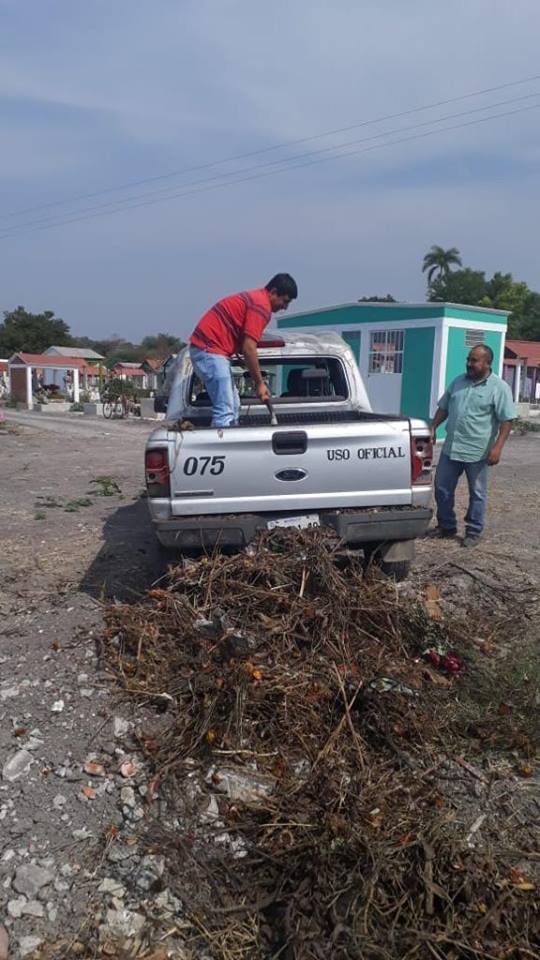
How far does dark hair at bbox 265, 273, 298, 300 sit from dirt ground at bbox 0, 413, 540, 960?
6.97ft

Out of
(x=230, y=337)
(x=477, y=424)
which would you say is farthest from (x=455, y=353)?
(x=230, y=337)

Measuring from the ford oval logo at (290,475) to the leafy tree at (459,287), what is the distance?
Answer: 5768 cm

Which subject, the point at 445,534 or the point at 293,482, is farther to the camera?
the point at 445,534

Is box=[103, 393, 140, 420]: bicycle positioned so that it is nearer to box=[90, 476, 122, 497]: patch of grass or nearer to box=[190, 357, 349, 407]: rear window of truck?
box=[90, 476, 122, 497]: patch of grass

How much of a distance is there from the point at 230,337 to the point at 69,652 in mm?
2563

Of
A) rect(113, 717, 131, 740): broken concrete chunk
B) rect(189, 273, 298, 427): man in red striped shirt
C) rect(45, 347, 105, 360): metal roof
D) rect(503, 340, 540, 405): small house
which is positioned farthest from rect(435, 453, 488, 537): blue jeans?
rect(45, 347, 105, 360): metal roof

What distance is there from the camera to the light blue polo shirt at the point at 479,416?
655 centimetres

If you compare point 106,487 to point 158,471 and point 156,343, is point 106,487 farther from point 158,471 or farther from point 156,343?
point 156,343

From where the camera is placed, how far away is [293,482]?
4688 mm

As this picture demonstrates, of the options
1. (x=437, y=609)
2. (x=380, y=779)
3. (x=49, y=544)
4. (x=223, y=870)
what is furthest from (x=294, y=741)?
(x=49, y=544)

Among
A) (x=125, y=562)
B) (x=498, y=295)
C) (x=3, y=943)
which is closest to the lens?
(x=3, y=943)

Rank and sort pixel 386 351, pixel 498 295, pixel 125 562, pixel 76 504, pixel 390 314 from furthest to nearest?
1. pixel 498 295
2. pixel 386 351
3. pixel 390 314
4. pixel 76 504
5. pixel 125 562

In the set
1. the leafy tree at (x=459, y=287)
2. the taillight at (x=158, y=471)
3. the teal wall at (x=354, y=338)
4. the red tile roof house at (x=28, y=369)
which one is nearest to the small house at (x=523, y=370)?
the leafy tree at (x=459, y=287)

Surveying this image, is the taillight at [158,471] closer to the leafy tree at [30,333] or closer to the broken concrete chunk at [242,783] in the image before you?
the broken concrete chunk at [242,783]
